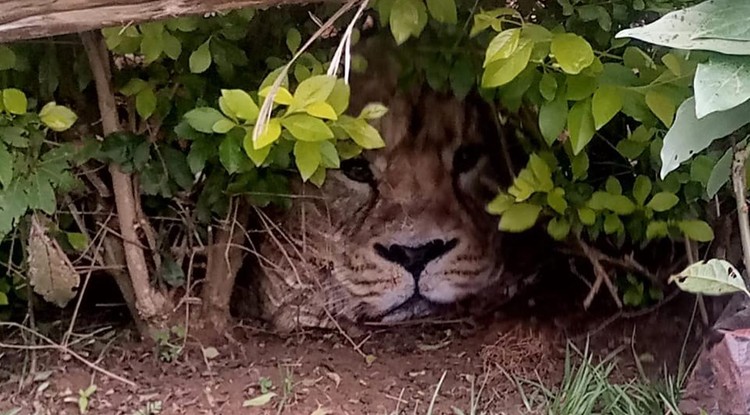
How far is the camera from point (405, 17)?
4.12 ft

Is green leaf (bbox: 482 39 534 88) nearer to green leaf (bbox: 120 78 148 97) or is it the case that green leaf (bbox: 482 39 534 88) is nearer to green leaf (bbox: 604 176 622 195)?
green leaf (bbox: 604 176 622 195)

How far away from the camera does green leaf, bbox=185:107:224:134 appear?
125 cm

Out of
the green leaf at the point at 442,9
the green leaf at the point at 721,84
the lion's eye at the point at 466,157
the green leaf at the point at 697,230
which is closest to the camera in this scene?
the green leaf at the point at 721,84

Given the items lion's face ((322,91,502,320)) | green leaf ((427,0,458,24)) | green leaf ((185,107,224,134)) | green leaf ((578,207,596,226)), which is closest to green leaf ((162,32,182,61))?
green leaf ((185,107,224,134))

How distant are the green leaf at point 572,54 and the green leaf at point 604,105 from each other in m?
0.05

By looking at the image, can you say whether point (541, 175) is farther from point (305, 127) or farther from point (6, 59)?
point (6, 59)

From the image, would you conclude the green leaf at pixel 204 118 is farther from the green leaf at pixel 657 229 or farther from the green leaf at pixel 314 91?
the green leaf at pixel 657 229

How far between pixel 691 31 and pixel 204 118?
60cm

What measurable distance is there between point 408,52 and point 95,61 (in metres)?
0.49

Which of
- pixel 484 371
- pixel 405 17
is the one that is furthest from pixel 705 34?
pixel 484 371

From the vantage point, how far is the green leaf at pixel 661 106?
121 cm

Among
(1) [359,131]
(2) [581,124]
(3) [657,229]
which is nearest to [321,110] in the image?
(1) [359,131]

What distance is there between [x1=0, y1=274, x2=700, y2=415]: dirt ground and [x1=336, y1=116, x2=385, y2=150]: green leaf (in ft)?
1.51

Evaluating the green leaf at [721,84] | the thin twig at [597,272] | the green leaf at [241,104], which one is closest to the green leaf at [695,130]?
the green leaf at [721,84]
